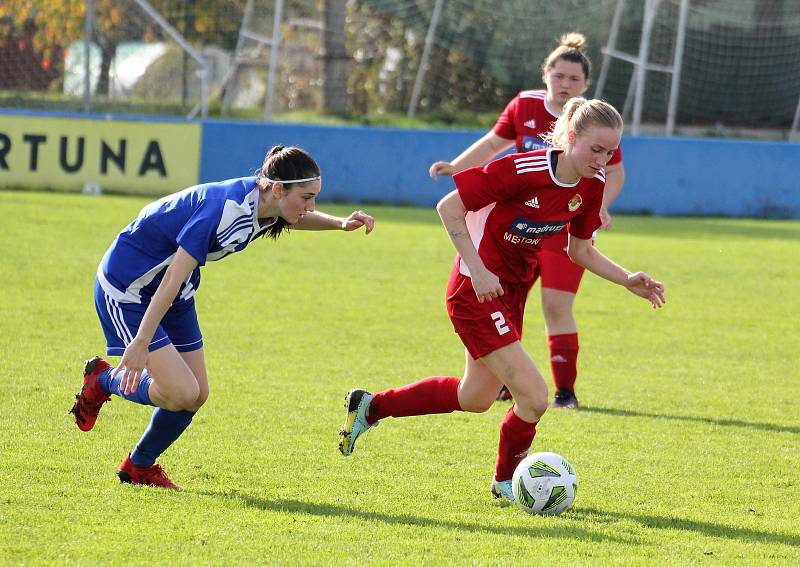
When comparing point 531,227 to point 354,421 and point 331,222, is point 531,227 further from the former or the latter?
point 354,421

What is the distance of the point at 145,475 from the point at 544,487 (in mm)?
1628

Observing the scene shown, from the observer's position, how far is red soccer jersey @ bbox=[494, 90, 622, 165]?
7.02m

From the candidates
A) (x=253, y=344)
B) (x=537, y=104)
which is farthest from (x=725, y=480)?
(x=253, y=344)

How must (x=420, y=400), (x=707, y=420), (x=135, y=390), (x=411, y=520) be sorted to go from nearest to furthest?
(x=411, y=520)
(x=135, y=390)
(x=420, y=400)
(x=707, y=420)

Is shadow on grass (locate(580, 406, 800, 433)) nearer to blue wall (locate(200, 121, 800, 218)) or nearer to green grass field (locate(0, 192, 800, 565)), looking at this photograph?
green grass field (locate(0, 192, 800, 565))

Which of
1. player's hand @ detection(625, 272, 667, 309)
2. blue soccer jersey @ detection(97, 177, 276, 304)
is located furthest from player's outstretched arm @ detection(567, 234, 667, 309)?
blue soccer jersey @ detection(97, 177, 276, 304)

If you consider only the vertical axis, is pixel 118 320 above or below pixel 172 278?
below

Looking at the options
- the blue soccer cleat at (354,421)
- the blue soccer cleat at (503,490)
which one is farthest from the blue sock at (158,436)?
the blue soccer cleat at (503,490)

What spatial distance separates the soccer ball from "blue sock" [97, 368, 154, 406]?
1.54m

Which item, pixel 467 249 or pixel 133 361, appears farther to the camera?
pixel 467 249

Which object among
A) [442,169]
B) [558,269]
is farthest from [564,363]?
[442,169]

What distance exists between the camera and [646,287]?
504cm

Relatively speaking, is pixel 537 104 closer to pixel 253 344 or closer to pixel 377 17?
pixel 253 344

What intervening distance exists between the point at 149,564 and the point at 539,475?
162 cm
